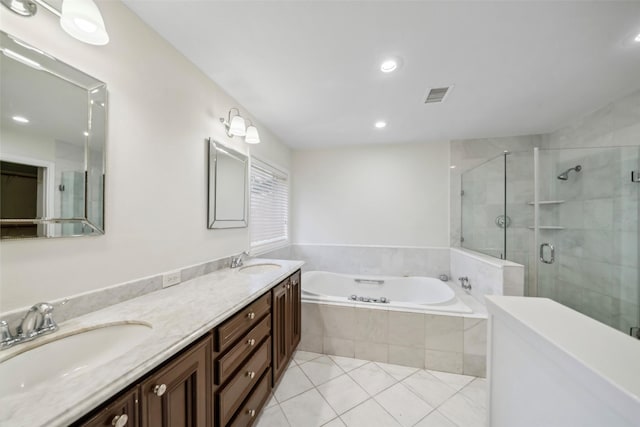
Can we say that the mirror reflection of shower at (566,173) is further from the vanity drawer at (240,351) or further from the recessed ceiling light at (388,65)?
the vanity drawer at (240,351)

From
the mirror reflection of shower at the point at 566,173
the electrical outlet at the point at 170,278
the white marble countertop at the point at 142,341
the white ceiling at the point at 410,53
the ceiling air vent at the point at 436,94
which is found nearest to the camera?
the white marble countertop at the point at 142,341

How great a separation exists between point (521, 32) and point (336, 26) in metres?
1.04

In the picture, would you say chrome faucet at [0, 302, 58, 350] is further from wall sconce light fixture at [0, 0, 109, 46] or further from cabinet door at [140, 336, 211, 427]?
wall sconce light fixture at [0, 0, 109, 46]

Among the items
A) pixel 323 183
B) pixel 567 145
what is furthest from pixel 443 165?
pixel 323 183

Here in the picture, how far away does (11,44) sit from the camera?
2.52 ft

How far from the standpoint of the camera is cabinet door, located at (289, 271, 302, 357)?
1.85 metres

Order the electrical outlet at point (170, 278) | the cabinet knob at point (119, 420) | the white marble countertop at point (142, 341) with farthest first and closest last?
the electrical outlet at point (170, 278)
the cabinet knob at point (119, 420)
the white marble countertop at point (142, 341)

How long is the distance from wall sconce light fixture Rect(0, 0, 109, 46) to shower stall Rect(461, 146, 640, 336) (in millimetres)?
3196

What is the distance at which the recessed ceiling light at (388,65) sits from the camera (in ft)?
4.94

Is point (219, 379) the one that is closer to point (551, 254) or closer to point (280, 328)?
point (280, 328)

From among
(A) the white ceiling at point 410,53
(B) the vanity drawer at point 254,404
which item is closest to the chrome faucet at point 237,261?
(B) the vanity drawer at point 254,404

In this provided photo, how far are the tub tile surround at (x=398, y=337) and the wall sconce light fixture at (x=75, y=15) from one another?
2239 mm

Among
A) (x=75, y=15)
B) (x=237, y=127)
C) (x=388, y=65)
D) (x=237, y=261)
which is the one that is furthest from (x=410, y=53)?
(x=237, y=261)

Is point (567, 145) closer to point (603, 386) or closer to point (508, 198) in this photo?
point (508, 198)
